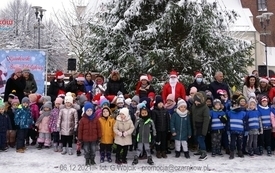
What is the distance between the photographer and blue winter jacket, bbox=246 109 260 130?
354 inches

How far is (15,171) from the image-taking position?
25.2ft

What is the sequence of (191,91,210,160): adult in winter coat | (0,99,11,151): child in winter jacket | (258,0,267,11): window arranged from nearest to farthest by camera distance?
(191,91,210,160): adult in winter coat → (0,99,11,151): child in winter jacket → (258,0,267,11): window

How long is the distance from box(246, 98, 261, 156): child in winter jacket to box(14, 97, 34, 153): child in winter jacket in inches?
220

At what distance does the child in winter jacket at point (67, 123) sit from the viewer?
9000 millimetres

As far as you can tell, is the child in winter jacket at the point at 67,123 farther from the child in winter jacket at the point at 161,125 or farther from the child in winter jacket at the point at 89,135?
the child in winter jacket at the point at 161,125

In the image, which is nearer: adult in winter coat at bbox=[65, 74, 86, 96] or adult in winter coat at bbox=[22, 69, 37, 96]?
adult in winter coat at bbox=[65, 74, 86, 96]

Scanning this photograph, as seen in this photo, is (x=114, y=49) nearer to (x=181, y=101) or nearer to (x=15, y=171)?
(x=181, y=101)

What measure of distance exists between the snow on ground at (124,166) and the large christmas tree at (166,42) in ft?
10.4

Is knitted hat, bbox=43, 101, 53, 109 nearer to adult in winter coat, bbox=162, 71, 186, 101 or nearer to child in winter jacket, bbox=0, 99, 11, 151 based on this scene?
child in winter jacket, bbox=0, 99, 11, 151

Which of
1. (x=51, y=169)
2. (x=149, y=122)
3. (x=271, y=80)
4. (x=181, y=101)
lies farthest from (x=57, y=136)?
(x=271, y=80)

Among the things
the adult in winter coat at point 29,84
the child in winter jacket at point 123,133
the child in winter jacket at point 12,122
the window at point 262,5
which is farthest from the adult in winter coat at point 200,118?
the window at point 262,5

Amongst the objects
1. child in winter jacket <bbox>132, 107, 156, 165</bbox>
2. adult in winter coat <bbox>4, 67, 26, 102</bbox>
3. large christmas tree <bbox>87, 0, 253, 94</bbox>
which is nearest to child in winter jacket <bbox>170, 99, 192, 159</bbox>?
child in winter jacket <bbox>132, 107, 156, 165</bbox>

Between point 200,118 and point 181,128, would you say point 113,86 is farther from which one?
point 200,118

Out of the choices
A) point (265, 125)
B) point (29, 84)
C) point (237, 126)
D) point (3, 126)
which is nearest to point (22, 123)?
point (3, 126)
